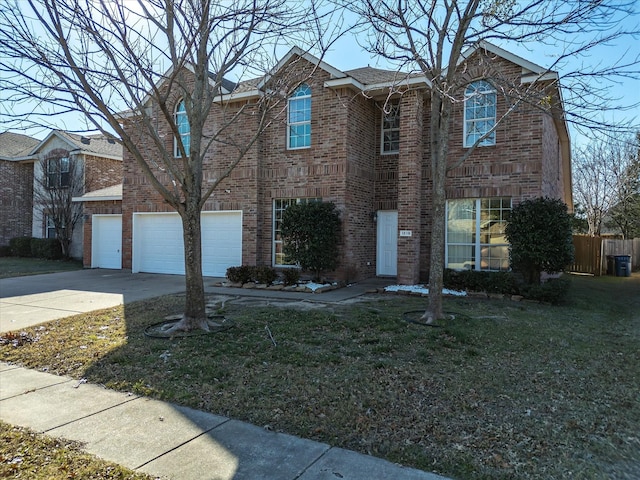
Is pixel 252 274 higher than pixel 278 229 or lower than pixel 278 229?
lower

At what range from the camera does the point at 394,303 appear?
9984mm

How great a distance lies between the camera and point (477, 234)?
40.9 feet

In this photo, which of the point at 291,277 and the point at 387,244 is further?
the point at 387,244

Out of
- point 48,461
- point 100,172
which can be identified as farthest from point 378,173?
point 100,172

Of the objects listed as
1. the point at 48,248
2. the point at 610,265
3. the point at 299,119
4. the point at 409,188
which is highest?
the point at 299,119

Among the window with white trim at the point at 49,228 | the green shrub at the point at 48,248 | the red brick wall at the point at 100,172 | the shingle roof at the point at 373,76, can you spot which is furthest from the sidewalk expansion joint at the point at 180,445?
the window with white trim at the point at 49,228

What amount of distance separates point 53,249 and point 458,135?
20019mm

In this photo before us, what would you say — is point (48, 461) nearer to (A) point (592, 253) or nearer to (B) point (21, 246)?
(A) point (592, 253)

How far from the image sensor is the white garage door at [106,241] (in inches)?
715

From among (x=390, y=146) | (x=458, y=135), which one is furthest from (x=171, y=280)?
(x=458, y=135)

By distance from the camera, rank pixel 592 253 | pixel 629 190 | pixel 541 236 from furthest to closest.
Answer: pixel 629 190 < pixel 592 253 < pixel 541 236

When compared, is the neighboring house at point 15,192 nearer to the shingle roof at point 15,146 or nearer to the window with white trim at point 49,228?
the shingle roof at point 15,146

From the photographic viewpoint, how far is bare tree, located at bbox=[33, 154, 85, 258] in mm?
22188

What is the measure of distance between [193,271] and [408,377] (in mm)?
3957
